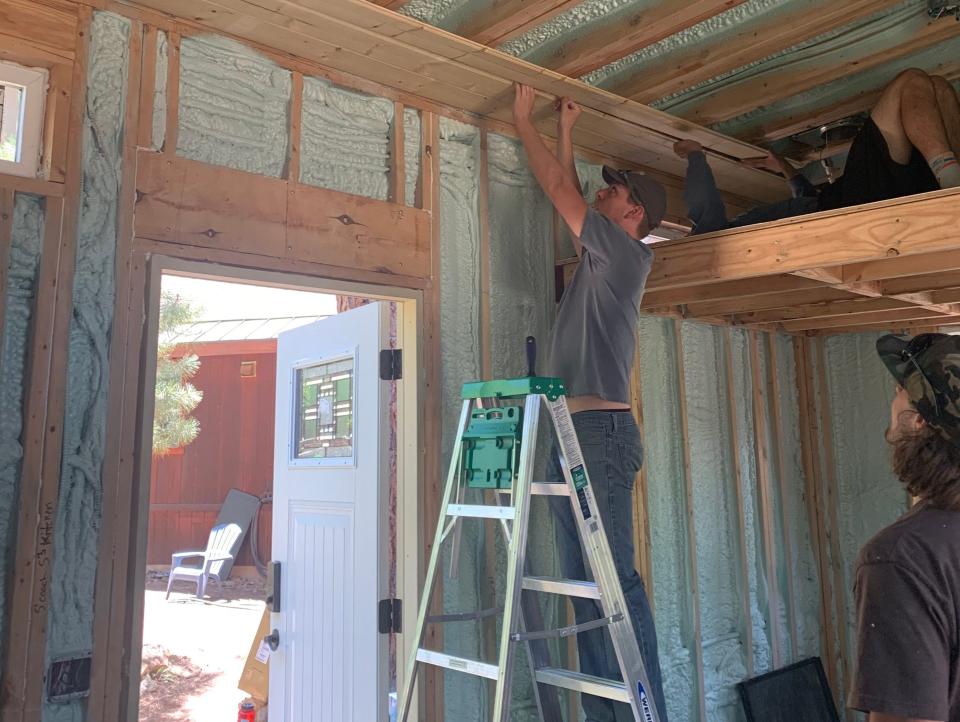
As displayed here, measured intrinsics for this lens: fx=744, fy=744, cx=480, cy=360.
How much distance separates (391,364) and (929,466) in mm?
2162

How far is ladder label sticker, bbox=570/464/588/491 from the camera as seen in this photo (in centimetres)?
233

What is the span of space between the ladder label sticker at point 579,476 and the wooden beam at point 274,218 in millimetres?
1041

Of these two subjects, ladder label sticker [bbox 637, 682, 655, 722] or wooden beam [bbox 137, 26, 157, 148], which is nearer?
ladder label sticker [bbox 637, 682, 655, 722]

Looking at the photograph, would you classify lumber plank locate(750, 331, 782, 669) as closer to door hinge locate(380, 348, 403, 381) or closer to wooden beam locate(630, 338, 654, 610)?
wooden beam locate(630, 338, 654, 610)

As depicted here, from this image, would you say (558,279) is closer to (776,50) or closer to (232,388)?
(776,50)

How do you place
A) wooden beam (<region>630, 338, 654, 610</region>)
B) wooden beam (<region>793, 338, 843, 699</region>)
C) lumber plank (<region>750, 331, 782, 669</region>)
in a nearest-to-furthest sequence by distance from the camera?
wooden beam (<region>630, 338, 654, 610</region>) < lumber plank (<region>750, 331, 782, 669</region>) < wooden beam (<region>793, 338, 843, 699</region>)

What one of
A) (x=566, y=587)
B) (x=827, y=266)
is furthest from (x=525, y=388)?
(x=827, y=266)

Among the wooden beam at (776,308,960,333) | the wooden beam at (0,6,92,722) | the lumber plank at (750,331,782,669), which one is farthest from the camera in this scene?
the lumber plank at (750,331,782,669)

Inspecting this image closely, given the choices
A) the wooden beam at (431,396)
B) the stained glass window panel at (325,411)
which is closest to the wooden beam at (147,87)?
the wooden beam at (431,396)

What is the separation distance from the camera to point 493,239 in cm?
322

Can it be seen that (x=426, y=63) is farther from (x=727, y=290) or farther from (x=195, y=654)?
(x=195, y=654)

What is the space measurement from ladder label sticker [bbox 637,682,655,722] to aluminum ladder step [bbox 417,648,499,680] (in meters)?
0.49

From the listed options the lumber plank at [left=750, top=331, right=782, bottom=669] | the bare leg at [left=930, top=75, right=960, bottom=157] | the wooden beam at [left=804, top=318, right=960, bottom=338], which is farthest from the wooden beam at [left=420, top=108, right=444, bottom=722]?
the wooden beam at [left=804, top=318, right=960, bottom=338]

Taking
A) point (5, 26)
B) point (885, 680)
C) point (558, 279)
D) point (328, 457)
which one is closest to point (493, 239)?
point (558, 279)
